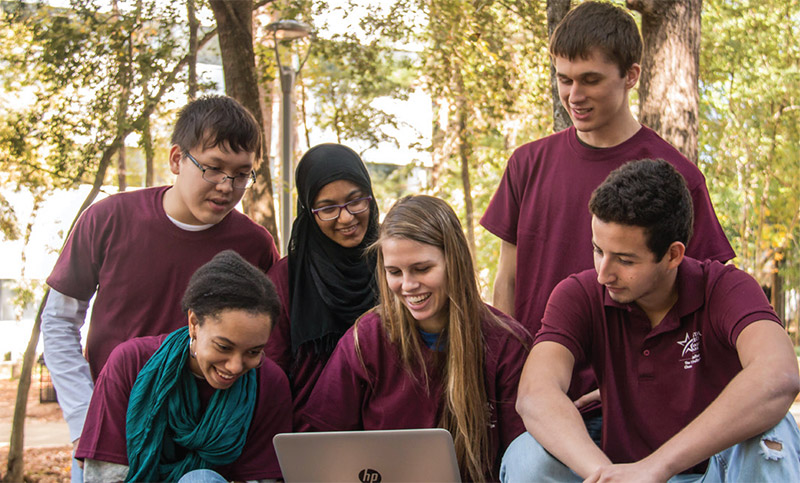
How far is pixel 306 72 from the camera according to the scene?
9.26 m

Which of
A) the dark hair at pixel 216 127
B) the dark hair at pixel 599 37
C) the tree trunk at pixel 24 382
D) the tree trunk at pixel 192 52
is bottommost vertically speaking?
the tree trunk at pixel 24 382

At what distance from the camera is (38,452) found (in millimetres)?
7312

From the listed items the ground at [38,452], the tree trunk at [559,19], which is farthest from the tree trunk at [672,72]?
the ground at [38,452]

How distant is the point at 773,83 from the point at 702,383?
29.1ft

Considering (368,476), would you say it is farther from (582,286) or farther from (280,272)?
(280,272)

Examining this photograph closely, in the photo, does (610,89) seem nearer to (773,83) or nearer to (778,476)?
(778,476)

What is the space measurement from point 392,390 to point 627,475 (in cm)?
97

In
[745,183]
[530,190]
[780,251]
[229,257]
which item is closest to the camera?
[229,257]

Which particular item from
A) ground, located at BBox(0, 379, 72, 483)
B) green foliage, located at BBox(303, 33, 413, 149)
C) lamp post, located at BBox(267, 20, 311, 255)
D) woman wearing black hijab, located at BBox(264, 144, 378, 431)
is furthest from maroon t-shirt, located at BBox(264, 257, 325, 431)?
ground, located at BBox(0, 379, 72, 483)

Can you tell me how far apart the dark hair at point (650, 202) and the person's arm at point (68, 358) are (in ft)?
6.40

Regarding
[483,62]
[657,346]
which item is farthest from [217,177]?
[483,62]

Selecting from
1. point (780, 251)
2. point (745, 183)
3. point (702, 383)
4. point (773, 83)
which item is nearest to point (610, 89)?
point (702, 383)

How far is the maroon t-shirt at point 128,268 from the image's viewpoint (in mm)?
3160

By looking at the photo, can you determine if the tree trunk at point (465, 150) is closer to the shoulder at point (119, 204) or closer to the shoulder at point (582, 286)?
the shoulder at point (119, 204)
